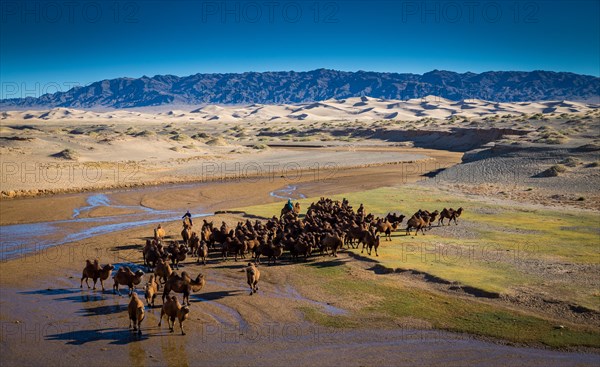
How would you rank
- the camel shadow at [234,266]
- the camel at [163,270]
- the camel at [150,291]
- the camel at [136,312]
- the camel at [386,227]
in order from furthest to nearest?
1. the camel at [386,227]
2. the camel shadow at [234,266]
3. the camel at [163,270]
4. the camel at [150,291]
5. the camel at [136,312]

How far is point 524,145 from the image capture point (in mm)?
49188

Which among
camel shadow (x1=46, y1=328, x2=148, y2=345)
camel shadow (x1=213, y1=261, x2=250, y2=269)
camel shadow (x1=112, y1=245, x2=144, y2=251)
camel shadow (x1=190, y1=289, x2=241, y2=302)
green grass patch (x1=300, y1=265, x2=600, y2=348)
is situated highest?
green grass patch (x1=300, y1=265, x2=600, y2=348)

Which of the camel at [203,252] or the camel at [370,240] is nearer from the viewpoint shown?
the camel at [203,252]

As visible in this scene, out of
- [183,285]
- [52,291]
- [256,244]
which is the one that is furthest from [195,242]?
[183,285]

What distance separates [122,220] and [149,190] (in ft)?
39.2

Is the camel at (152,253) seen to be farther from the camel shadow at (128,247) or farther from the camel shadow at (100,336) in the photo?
the camel shadow at (100,336)

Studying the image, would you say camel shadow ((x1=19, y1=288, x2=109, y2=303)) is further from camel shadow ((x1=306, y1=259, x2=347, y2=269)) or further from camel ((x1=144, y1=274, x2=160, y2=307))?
camel shadow ((x1=306, y1=259, x2=347, y2=269))

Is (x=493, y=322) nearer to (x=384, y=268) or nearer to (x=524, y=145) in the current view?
(x=384, y=268)

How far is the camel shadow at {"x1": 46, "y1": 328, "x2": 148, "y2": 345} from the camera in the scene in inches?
465

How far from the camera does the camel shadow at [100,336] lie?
465 inches

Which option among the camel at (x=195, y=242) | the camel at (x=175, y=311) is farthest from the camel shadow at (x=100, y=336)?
the camel at (x=195, y=242)

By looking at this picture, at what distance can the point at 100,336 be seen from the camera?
39.7 ft

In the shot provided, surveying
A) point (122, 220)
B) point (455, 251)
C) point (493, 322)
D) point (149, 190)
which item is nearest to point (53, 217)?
point (122, 220)

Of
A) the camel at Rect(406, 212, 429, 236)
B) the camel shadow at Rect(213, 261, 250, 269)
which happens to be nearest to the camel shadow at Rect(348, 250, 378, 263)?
the camel at Rect(406, 212, 429, 236)
